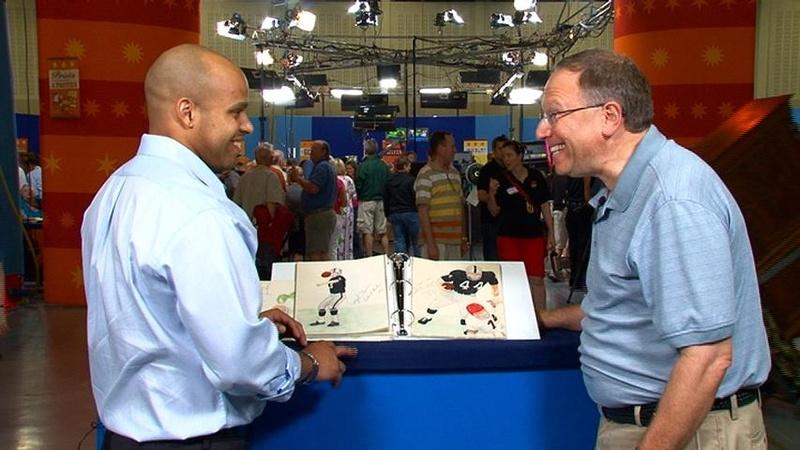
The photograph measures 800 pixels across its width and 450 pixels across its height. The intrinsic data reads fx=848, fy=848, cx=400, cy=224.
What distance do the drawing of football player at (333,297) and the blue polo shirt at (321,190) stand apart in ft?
20.3

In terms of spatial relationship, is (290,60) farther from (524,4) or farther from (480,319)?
(480,319)

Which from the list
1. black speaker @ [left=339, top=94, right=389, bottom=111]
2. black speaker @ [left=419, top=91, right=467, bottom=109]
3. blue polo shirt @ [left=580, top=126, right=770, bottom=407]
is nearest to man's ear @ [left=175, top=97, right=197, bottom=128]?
blue polo shirt @ [left=580, top=126, right=770, bottom=407]

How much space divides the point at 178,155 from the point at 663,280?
896 millimetres

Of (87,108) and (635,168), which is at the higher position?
(87,108)

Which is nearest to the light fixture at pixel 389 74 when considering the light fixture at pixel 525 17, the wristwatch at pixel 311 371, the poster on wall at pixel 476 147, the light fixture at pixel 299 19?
the light fixture at pixel 299 19

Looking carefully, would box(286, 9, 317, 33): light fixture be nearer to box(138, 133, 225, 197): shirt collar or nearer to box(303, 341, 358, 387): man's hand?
box(303, 341, 358, 387): man's hand

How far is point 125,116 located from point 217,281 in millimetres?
6716

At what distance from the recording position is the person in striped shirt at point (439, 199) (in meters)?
6.92

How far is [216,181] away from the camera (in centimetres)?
162

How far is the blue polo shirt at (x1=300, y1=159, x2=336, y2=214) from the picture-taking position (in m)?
8.51

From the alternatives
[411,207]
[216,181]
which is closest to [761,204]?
[216,181]

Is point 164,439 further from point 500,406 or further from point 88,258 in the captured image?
point 500,406

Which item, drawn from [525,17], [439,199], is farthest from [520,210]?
[525,17]

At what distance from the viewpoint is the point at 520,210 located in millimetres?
Result: 6332
